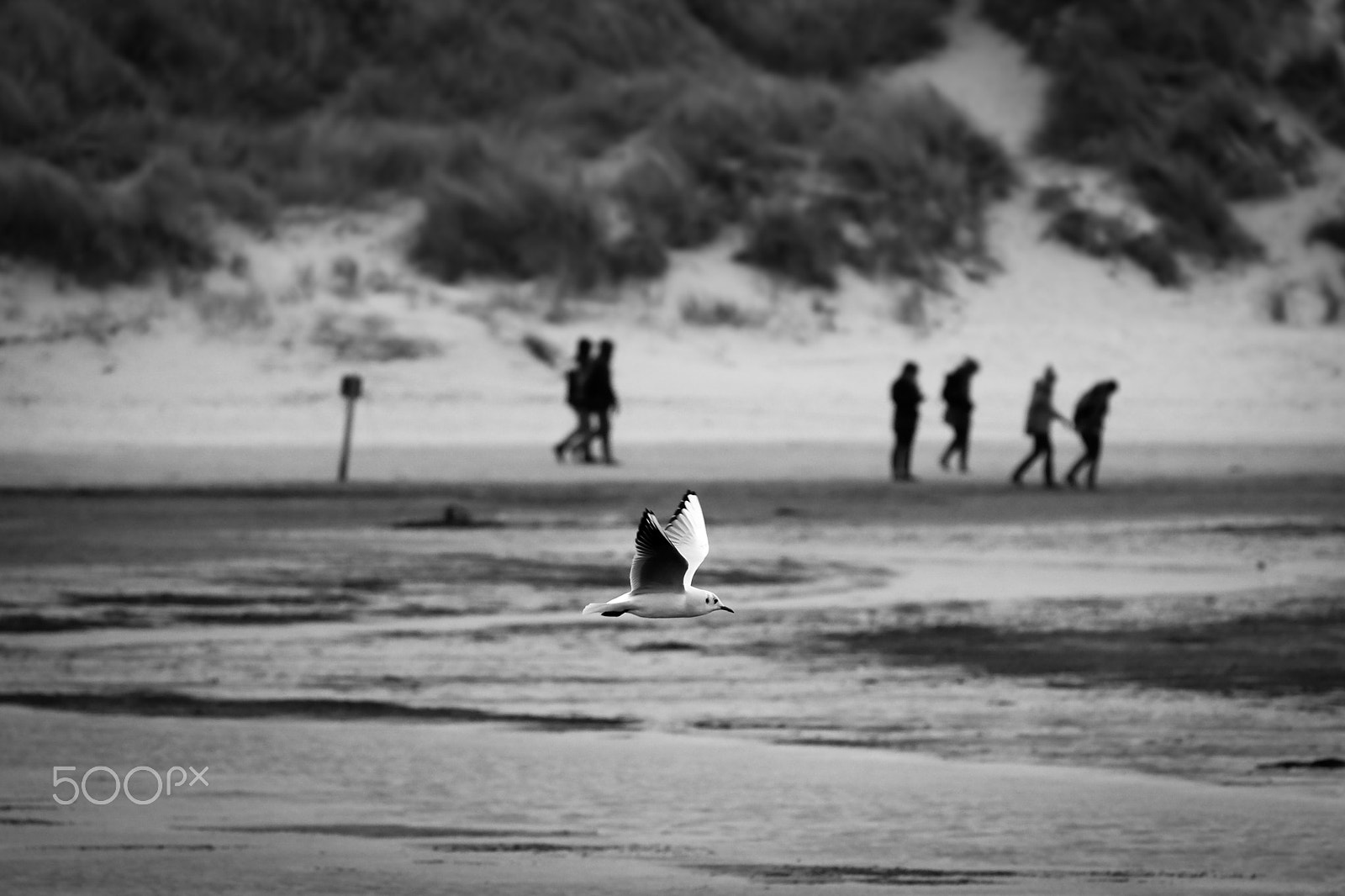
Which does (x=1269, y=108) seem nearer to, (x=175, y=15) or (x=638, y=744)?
(x=175, y=15)

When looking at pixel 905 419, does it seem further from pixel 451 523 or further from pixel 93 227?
pixel 93 227

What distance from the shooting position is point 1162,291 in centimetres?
4588

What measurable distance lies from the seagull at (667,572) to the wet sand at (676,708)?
1.52 metres

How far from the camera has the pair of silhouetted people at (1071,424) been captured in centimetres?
2662

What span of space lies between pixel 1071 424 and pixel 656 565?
19.6m

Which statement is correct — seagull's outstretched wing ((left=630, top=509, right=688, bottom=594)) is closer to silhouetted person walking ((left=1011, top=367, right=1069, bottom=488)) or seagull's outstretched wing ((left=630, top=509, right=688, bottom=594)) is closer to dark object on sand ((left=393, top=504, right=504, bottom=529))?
dark object on sand ((left=393, top=504, right=504, bottom=529))

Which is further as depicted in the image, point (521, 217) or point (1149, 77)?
point (1149, 77)

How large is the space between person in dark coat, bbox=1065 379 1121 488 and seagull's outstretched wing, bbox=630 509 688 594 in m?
19.0

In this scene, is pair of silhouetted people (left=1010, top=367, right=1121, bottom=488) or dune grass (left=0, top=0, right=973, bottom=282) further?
dune grass (left=0, top=0, right=973, bottom=282)

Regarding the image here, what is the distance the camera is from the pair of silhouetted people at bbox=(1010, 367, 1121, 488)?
26625mm

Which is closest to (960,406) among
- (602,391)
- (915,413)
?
(915,413)

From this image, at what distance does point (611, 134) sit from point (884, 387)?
10761mm

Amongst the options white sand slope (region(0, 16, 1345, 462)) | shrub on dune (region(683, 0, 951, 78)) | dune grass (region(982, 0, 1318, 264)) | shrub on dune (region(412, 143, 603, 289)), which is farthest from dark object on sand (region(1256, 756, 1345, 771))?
shrub on dune (region(683, 0, 951, 78))

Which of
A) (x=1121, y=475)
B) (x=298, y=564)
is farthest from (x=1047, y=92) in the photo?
(x=298, y=564)
